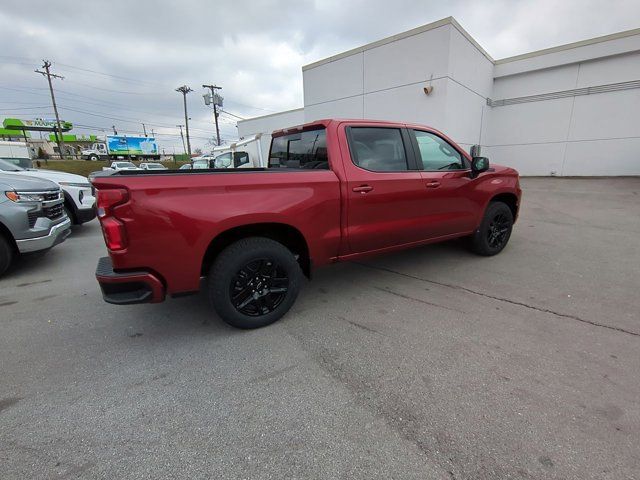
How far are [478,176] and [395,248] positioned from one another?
1.68m

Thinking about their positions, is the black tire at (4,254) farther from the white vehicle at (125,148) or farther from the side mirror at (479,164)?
the white vehicle at (125,148)

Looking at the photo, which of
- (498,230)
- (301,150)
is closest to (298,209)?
(301,150)

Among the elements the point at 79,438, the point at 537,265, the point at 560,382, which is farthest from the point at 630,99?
the point at 79,438

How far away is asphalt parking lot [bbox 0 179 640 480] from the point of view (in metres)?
1.70

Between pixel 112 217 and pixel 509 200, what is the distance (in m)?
5.24

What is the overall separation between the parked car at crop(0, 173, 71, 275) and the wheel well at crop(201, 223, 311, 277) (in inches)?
129

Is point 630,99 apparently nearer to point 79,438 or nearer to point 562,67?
point 562,67

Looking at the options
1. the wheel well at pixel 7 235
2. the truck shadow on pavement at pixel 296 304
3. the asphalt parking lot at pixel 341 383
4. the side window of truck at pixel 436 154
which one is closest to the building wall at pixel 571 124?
the asphalt parking lot at pixel 341 383

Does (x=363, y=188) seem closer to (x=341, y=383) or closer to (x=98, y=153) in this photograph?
(x=341, y=383)

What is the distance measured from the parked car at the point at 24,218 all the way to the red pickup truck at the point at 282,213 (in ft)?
8.76

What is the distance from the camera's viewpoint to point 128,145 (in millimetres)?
46469

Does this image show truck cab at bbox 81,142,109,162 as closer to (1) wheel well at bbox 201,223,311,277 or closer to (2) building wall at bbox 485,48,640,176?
(2) building wall at bbox 485,48,640,176

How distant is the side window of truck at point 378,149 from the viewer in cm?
337

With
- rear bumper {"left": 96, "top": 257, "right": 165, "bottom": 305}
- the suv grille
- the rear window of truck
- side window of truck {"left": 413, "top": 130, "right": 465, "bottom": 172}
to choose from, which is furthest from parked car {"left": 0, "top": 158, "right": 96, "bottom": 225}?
side window of truck {"left": 413, "top": 130, "right": 465, "bottom": 172}
